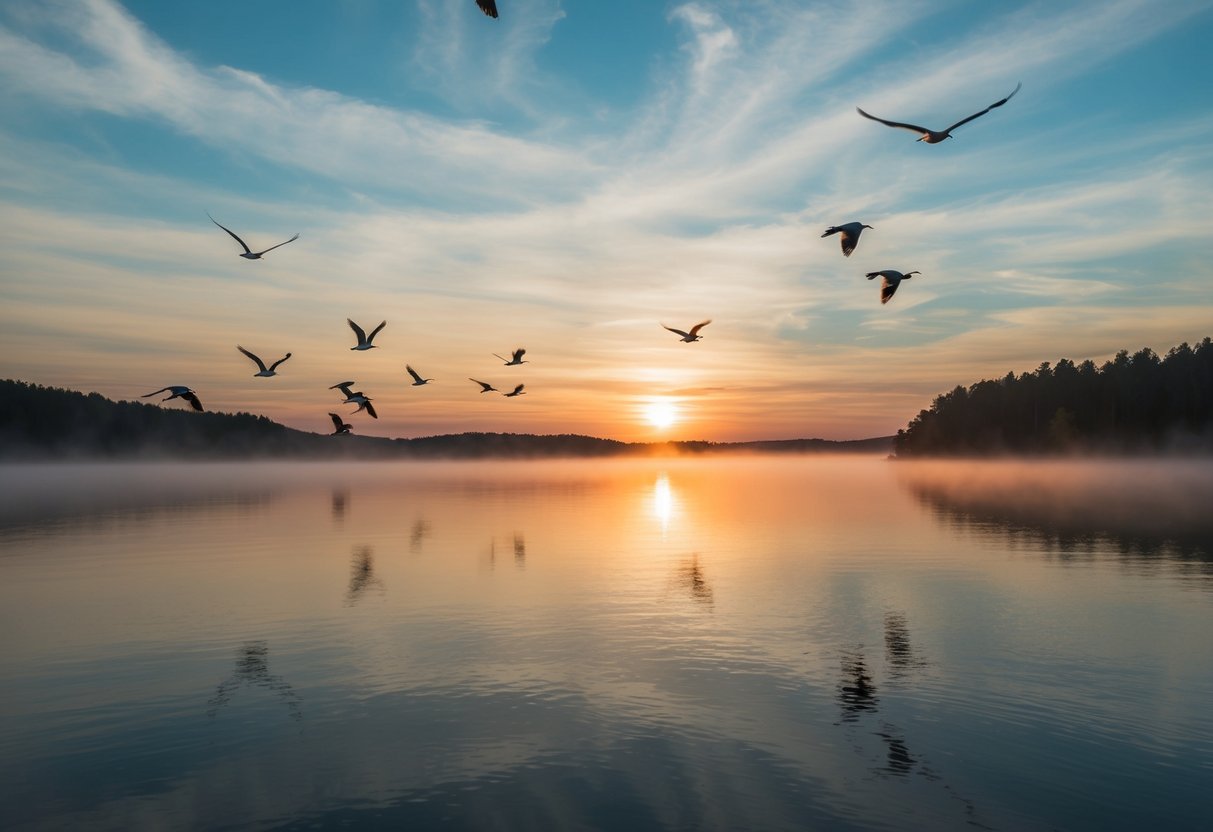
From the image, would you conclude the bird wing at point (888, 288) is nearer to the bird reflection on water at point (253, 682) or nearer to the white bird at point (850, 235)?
the white bird at point (850, 235)

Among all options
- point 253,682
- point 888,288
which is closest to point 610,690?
point 253,682

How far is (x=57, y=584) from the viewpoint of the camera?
42.8m

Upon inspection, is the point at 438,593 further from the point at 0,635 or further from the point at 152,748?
the point at 152,748

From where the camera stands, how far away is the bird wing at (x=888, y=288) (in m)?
31.3

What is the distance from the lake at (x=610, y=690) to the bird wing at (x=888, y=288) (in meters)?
12.0

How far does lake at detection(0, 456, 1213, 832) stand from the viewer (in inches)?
698

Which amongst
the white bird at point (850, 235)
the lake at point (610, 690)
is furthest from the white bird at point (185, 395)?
the white bird at point (850, 235)

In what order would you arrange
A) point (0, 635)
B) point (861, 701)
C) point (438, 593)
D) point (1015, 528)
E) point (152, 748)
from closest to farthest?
point (152, 748), point (861, 701), point (0, 635), point (438, 593), point (1015, 528)

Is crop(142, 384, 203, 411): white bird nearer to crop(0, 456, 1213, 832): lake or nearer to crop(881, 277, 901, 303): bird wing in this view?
crop(0, 456, 1213, 832): lake

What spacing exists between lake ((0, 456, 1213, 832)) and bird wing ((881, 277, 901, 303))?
1201 cm

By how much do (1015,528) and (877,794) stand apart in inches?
2257

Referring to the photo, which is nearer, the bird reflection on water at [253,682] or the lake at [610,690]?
the lake at [610,690]

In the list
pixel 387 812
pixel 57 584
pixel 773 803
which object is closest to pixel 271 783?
pixel 387 812

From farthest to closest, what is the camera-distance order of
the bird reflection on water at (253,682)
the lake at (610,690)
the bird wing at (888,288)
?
the bird wing at (888,288) → the bird reflection on water at (253,682) → the lake at (610,690)
